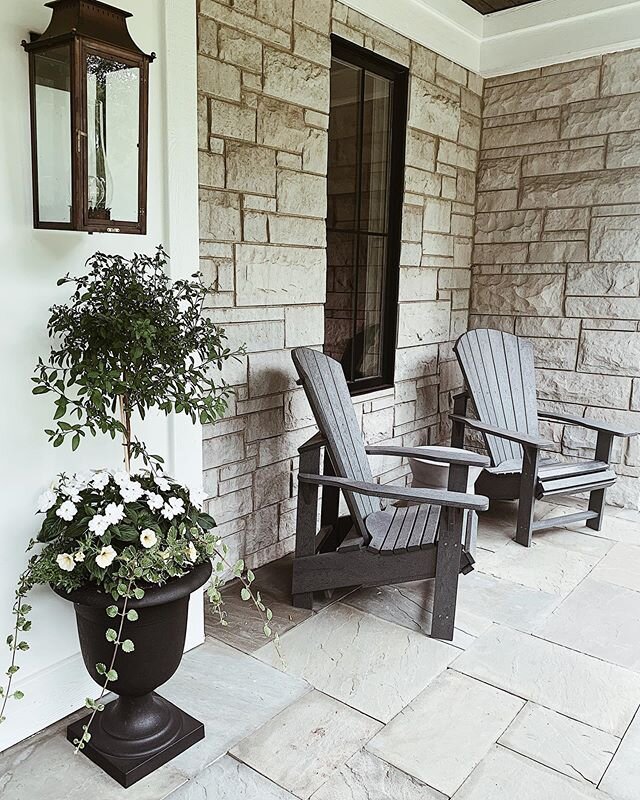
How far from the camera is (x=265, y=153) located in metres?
2.87

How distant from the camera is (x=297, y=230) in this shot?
3088mm

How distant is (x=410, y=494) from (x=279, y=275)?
1.12m

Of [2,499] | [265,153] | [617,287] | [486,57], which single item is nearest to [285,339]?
[265,153]

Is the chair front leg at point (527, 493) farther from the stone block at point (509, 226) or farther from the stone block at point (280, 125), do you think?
the stone block at point (280, 125)

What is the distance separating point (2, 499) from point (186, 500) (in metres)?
0.50

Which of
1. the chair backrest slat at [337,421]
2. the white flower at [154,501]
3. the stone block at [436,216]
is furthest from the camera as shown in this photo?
the stone block at [436,216]

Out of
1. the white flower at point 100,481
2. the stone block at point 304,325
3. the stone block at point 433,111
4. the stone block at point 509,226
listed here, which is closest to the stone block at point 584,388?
the stone block at point 509,226

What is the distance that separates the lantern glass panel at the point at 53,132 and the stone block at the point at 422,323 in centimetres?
229

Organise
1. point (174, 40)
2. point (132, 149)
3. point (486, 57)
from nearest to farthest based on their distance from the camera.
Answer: point (132, 149)
point (174, 40)
point (486, 57)

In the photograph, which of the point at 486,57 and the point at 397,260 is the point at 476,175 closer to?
the point at 486,57

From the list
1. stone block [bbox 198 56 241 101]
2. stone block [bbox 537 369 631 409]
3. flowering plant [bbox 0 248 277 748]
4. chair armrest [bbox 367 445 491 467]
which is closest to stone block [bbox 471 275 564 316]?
stone block [bbox 537 369 631 409]

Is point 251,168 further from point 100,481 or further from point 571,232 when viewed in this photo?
point 571,232

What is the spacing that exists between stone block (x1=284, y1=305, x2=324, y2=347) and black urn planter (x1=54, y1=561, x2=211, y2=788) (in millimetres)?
1402

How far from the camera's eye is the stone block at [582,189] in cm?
380
